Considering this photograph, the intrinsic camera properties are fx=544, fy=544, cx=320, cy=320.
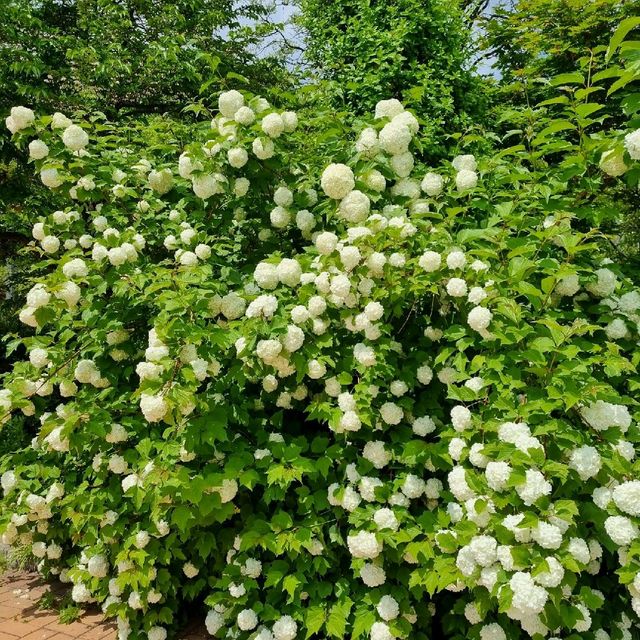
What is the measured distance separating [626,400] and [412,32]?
3688 millimetres

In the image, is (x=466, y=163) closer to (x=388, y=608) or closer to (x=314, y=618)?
(x=388, y=608)

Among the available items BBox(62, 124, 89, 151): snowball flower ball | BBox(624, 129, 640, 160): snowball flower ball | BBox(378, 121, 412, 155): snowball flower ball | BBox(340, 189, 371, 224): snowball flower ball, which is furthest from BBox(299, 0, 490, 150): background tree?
BBox(624, 129, 640, 160): snowball flower ball

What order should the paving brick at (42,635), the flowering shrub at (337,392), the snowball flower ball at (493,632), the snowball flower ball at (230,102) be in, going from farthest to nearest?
1. the paving brick at (42,635)
2. the snowball flower ball at (230,102)
3. the snowball flower ball at (493,632)
4. the flowering shrub at (337,392)

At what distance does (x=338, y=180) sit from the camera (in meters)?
2.60

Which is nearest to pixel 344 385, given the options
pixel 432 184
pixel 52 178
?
pixel 432 184

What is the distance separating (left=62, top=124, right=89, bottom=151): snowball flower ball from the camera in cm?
312

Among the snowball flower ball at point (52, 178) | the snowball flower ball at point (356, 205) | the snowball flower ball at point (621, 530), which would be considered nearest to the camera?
the snowball flower ball at point (621, 530)

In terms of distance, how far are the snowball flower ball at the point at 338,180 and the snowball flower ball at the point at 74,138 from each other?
1.53 meters

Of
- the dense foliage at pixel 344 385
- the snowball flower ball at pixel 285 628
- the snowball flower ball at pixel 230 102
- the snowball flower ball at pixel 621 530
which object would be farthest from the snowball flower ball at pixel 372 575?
the snowball flower ball at pixel 230 102

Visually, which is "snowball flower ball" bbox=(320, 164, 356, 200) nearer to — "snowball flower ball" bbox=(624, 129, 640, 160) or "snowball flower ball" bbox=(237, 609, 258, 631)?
"snowball flower ball" bbox=(624, 129, 640, 160)

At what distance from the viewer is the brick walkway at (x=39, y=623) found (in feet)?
10.5

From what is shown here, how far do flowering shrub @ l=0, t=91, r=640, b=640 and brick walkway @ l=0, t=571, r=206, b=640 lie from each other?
21 centimetres

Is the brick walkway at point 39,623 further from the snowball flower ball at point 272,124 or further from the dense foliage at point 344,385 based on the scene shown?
the snowball flower ball at point 272,124

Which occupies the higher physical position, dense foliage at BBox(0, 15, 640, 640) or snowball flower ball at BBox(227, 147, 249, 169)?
snowball flower ball at BBox(227, 147, 249, 169)
